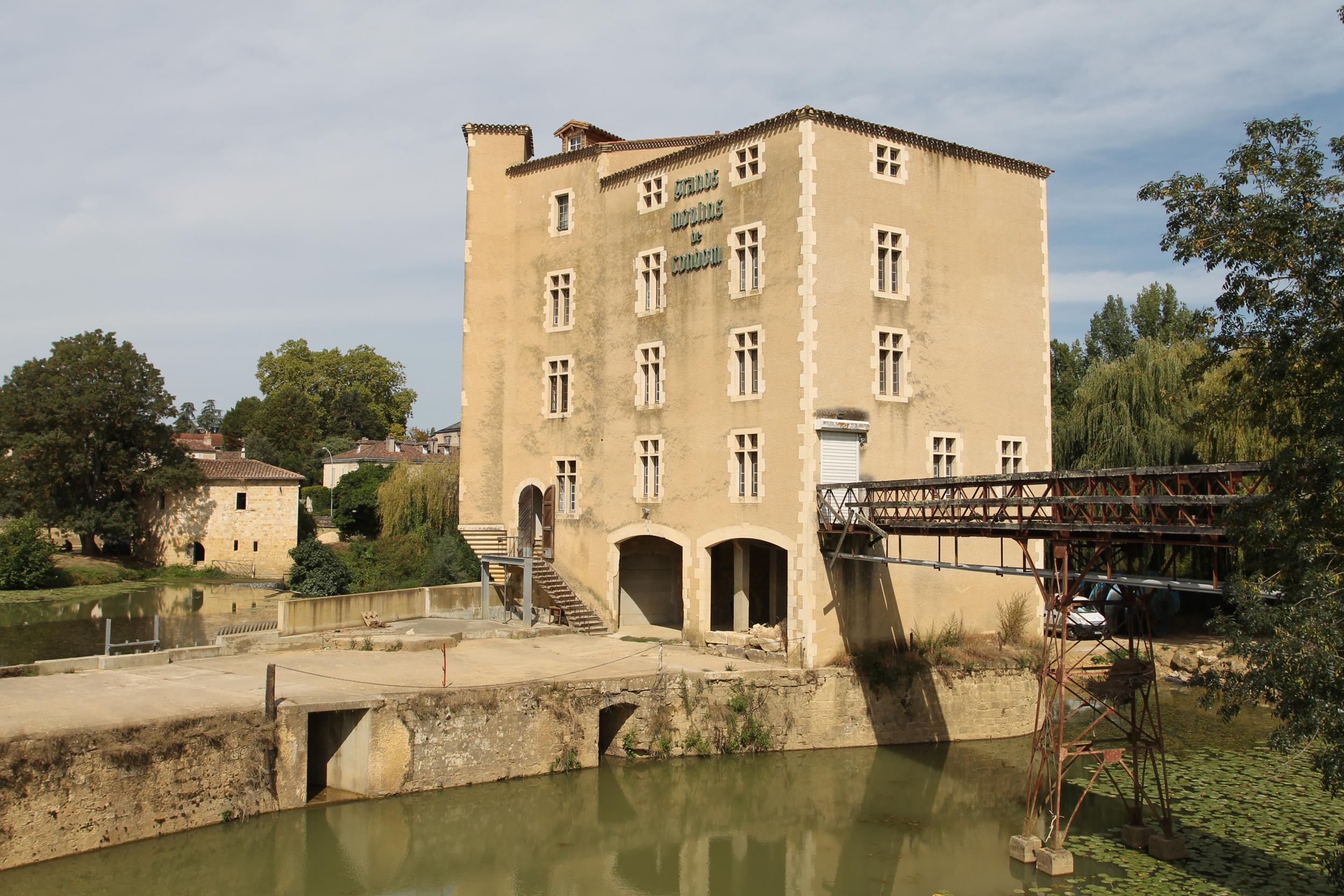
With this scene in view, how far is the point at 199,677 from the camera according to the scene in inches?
765

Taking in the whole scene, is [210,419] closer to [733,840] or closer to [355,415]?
[355,415]

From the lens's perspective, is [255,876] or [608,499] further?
[608,499]

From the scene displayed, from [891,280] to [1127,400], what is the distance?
15226 mm

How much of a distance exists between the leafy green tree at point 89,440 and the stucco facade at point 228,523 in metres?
1.12

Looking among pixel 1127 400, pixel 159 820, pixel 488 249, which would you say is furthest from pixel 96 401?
pixel 1127 400

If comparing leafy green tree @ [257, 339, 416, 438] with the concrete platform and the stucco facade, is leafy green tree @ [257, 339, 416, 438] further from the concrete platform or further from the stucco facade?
the concrete platform

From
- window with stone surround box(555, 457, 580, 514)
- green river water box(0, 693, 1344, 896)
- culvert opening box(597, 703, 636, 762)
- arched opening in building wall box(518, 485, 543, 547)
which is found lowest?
green river water box(0, 693, 1344, 896)

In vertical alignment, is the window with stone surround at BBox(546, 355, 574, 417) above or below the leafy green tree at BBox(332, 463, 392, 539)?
above

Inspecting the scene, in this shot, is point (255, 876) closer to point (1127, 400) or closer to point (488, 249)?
point (488, 249)

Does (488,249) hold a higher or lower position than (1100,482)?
higher

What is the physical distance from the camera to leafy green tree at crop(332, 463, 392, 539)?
54219mm

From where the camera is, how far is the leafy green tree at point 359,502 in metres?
54.2

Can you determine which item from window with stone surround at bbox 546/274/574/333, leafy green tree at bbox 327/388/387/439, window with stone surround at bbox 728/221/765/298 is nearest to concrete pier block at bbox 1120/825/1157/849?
window with stone surround at bbox 728/221/765/298

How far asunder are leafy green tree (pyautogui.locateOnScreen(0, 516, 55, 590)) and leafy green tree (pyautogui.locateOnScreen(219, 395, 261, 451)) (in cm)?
4029
